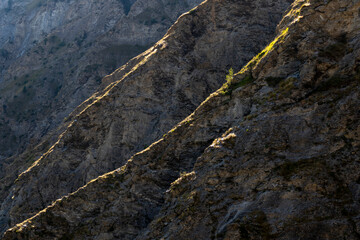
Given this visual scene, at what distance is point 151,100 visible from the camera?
33.7 m

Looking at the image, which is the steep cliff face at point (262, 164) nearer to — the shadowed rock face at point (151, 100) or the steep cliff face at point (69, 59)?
the shadowed rock face at point (151, 100)

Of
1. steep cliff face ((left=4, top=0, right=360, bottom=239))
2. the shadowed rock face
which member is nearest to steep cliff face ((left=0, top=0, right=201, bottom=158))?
the shadowed rock face

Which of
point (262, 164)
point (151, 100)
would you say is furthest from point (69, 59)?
point (262, 164)

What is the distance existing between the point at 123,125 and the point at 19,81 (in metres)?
72.3

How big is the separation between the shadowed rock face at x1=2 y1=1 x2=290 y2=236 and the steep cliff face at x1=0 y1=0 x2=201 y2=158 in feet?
103

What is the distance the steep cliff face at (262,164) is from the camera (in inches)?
558

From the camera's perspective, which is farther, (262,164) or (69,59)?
(69,59)

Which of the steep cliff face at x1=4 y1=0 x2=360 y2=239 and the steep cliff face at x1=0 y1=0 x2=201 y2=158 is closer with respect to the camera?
the steep cliff face at x1=4 y1=0 x2=360 y2=239

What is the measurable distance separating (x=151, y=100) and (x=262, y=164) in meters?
19.4

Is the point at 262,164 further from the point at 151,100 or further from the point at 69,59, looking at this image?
the point at 69,59

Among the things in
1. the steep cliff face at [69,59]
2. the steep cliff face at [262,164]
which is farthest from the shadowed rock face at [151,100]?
the steep cliff face at [69,59]

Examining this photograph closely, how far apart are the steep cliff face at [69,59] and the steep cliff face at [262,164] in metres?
45.5

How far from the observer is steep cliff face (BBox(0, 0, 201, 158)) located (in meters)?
74.2

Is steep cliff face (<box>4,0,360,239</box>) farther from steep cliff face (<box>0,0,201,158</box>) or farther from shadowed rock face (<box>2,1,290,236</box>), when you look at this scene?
steep cliff face (<box>0,0,201,158</box>)
